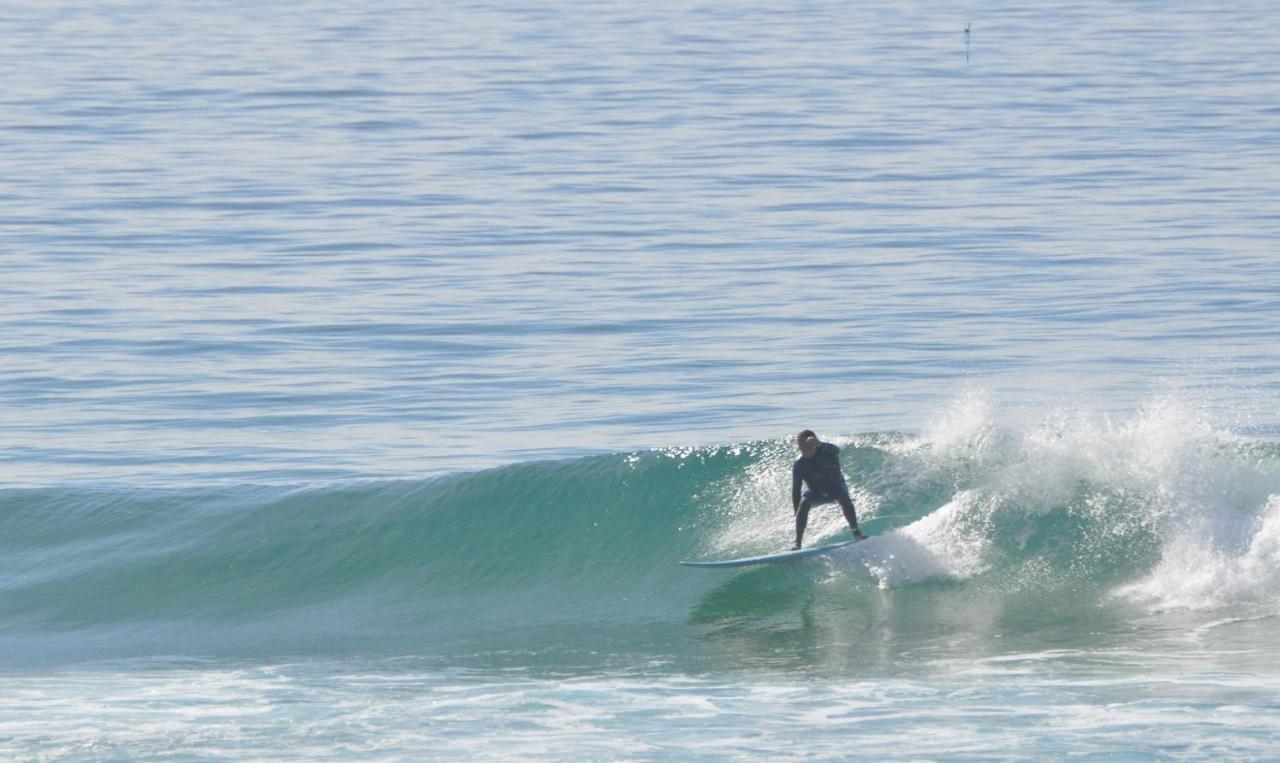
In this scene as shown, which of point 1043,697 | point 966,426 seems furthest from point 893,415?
point 1043,697

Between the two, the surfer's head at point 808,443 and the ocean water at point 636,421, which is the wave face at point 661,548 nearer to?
the ocean water at point 636,421

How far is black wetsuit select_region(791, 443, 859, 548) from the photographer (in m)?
14.3

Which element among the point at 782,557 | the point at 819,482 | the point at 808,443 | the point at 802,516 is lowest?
the point at 782,557

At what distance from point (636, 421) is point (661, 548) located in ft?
17.1

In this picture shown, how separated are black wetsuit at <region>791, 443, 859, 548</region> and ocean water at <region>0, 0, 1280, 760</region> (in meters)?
0.88

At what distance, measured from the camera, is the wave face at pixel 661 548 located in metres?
14.9

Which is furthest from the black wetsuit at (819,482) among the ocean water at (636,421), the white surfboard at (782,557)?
the ocean water at (636,421)

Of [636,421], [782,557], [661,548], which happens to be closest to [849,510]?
[782,557]

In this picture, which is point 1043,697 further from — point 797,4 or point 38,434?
point 797,4

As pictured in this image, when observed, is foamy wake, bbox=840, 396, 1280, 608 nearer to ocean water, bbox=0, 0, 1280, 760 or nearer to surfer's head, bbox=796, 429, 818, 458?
ocean water, bbox=0, 0, 1280, 760

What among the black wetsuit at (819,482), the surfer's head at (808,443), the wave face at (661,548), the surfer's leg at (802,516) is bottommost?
the wave face at (661,548)

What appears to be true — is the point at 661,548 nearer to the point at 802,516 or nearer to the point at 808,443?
the point at 802,516

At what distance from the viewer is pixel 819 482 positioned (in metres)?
14.4

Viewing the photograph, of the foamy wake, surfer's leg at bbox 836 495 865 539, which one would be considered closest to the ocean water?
the foamy wake
